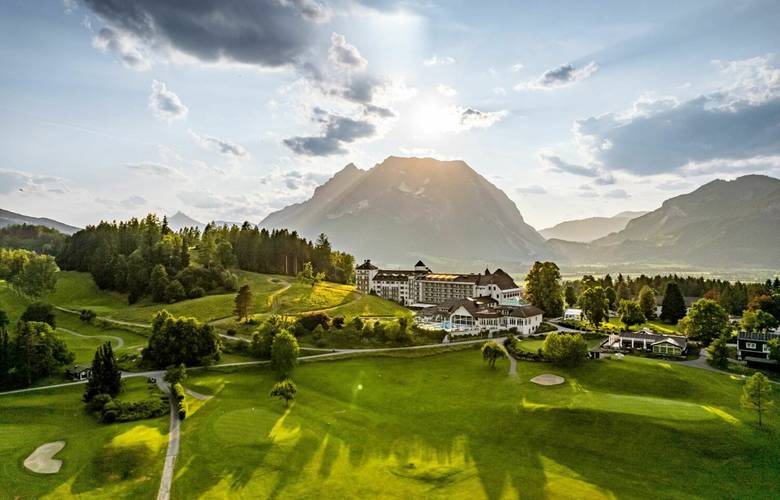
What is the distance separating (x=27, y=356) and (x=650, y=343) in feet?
321

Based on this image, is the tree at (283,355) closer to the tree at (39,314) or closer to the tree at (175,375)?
the tree at (175,375)

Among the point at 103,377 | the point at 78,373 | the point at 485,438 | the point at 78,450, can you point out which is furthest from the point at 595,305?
the point at 78,373

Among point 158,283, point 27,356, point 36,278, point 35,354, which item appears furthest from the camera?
point 158,283

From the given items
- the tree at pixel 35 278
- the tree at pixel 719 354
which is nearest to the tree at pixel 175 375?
the tree at pixel 35 278

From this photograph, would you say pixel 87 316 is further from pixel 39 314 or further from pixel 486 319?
pixel 486 319

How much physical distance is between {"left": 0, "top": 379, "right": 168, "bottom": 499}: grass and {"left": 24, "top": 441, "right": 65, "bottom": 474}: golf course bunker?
535 mm

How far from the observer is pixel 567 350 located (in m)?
71.4

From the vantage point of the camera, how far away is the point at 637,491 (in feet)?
133

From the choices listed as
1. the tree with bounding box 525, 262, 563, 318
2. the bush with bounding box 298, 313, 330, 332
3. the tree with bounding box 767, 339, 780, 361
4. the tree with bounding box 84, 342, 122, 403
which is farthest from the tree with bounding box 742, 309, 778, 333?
→ the tree with bounding box 84, 342, 122, 403

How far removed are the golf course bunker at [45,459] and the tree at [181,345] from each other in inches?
1014

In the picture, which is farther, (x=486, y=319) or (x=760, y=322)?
(x=486, y=319)

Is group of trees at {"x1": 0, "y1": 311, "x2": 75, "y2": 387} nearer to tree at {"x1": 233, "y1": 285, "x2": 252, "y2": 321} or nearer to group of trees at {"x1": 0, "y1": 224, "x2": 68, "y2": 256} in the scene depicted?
tree at {"x1": 233, "y1": 285, "x2": 252, "y2": 321}

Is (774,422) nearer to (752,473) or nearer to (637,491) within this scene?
(752,473)

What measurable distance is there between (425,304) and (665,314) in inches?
2476
